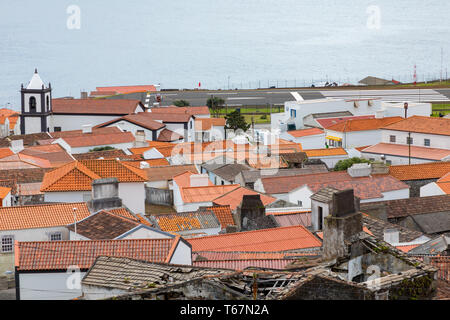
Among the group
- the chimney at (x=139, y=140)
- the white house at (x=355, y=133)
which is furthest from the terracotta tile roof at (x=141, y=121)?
Result: the white house at (x=355, y=133)

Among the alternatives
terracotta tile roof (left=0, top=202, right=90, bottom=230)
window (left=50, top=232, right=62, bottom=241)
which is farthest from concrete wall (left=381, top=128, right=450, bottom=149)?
window (left=50, top=232, right=62, bottom=241)

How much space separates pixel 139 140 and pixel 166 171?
48.1 ft

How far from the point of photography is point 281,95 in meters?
87.2

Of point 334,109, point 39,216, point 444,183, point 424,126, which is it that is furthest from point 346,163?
point 39,216

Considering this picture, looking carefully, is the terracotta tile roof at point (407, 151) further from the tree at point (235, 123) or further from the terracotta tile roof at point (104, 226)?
the terracotta tile roof at point (104, 226)

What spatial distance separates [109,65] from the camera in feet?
552

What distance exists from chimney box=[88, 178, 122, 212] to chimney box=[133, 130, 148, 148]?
29.9 meters

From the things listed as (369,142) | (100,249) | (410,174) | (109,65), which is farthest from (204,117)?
(109,65)

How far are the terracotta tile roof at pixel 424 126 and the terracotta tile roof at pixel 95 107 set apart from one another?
2421 cm

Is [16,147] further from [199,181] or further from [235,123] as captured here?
[235,123]

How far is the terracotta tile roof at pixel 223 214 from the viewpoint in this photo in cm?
2524

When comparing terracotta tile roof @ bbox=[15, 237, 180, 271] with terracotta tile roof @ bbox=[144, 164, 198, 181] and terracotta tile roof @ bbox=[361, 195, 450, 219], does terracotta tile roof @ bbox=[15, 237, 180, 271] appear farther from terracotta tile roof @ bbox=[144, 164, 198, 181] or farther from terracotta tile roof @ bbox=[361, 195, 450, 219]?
terracotta tile roof @ bbox=[144, 164, 198, 181]

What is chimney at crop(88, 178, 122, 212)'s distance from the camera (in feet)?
72.2
